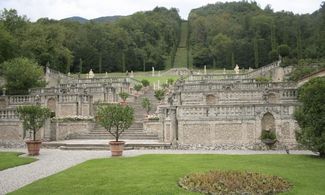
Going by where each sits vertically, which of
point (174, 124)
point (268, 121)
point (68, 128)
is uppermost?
point (268, 121)

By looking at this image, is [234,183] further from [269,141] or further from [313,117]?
[269,141]

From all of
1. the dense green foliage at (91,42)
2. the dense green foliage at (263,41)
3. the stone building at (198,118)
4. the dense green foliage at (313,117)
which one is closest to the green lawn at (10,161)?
the stone building at (198,118)

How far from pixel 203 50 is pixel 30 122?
3139 inches

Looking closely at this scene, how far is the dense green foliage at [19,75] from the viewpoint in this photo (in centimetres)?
4119

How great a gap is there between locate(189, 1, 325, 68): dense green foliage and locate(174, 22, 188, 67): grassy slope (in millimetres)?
6191

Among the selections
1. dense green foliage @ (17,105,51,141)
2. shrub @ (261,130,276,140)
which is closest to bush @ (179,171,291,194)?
shrub @ (261,130,276,140)

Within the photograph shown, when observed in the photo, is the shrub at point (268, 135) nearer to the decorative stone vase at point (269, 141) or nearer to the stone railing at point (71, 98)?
the decorative stone vase at point (269, 141)

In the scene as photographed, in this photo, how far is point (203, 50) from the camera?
99.5 meters

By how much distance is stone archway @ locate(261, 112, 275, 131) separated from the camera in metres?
24.8

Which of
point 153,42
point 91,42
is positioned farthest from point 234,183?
point 153,42

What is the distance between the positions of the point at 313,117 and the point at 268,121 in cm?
556

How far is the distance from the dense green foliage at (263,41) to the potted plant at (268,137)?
43.3 m

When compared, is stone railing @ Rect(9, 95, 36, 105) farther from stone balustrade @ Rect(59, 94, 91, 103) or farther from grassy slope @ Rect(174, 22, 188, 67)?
grassy slope @ Rect(174, 22, 188, 67)

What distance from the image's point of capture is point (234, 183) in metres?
11.7
